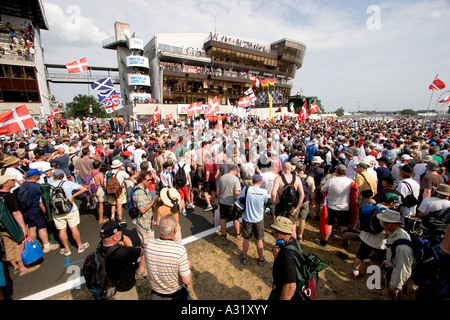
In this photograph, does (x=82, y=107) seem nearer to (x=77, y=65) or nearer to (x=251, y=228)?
(x=77, y=65)

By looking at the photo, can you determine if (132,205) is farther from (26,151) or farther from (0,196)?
(26,151)

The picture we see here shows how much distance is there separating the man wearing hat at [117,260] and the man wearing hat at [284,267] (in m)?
1.67

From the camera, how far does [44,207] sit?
3967 millimetres

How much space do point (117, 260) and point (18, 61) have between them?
32.1m

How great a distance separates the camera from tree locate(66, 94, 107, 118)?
4891 centimetres

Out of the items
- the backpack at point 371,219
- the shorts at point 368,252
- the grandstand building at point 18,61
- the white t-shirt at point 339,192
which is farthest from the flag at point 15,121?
the grandstand building at point 18,61

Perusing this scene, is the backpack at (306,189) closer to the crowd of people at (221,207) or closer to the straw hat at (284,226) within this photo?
the crowd of people at (221,207)

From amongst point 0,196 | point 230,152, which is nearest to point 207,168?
point 230,152

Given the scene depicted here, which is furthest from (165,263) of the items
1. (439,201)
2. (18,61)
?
(18,61)

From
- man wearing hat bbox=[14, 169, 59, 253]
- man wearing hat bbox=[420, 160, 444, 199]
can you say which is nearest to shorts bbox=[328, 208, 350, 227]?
man wearing hat bbox=[420, 160, 444, 199]

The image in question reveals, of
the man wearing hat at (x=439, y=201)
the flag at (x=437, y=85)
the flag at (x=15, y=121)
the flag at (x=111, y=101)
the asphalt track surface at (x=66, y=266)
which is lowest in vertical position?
the asphalt track surface at (x=66, y=266)

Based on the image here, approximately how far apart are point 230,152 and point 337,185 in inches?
118

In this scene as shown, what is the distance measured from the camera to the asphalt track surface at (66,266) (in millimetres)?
3252
